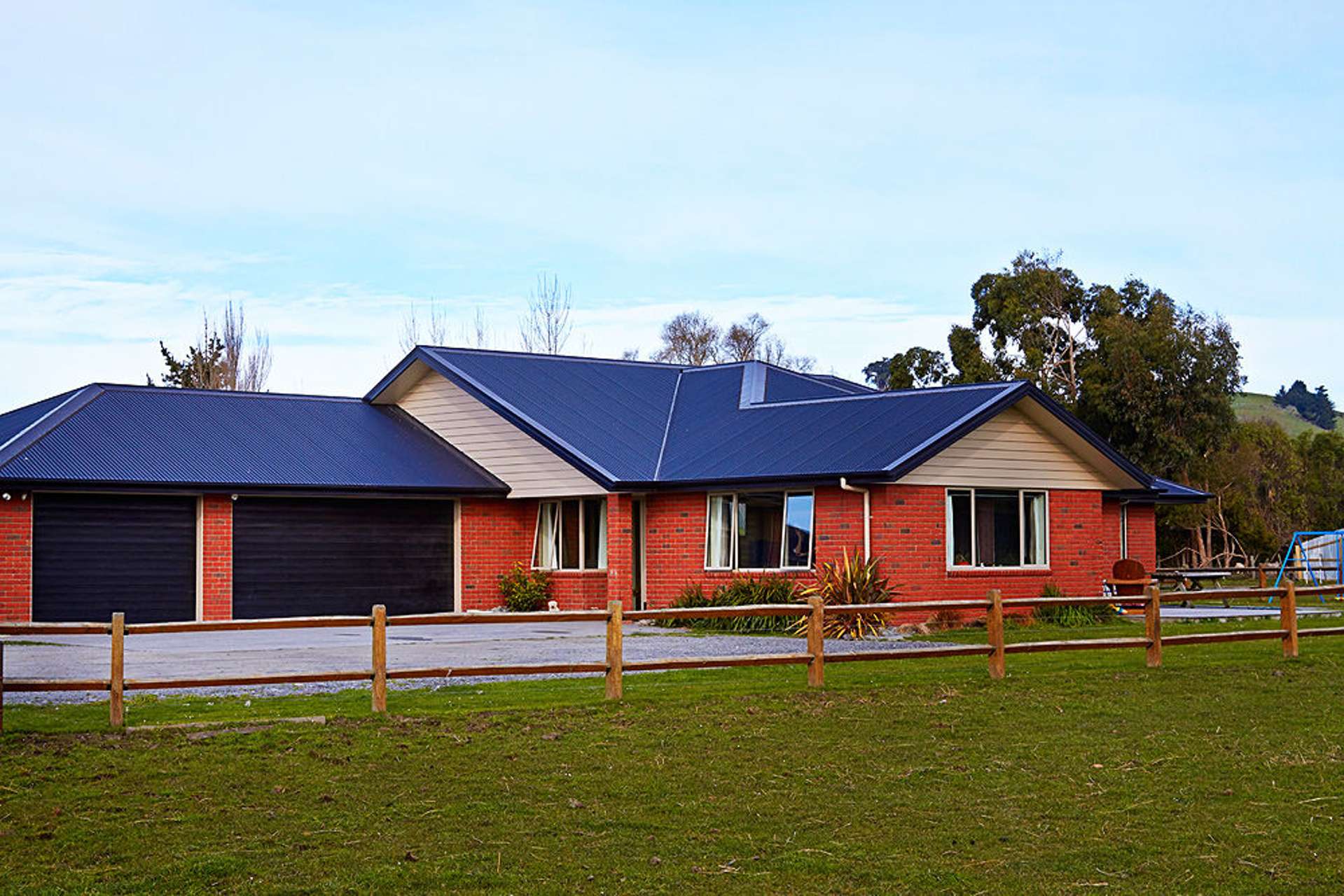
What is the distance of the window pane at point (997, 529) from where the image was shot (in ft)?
88.4

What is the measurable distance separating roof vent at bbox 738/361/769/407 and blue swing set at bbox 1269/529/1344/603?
1244 cm

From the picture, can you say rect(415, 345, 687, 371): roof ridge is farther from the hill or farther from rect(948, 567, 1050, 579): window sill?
the hill

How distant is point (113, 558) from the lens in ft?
87.7

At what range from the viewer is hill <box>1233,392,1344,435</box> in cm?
10562

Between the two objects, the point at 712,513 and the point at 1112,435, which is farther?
the point at 1112,435

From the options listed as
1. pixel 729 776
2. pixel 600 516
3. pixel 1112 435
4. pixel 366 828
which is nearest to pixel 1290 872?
pixel 729 776

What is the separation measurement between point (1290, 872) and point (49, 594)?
22289 mm

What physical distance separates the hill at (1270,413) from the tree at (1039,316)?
175 ft

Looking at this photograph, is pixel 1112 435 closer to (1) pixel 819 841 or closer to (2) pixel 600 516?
(2) pixel 600 516

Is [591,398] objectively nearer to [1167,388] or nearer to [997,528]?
[997,528]

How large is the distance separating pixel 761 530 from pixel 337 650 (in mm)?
8733

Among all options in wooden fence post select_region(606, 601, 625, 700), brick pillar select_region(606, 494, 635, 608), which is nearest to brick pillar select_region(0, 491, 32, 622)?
brick pillar select_region(606, 494, 635, 608)

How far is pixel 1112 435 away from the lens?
49.9 metres

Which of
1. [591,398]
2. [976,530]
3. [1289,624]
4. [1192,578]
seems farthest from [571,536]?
[1192,578]
